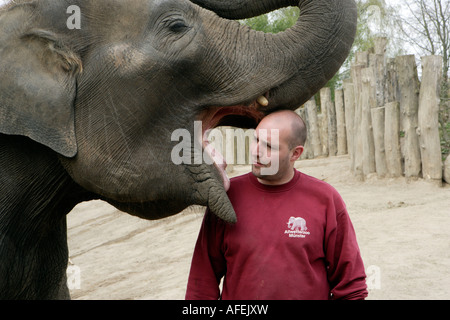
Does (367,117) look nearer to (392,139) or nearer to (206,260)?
(392,139)

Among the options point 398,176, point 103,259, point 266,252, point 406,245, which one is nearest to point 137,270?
point 103,259

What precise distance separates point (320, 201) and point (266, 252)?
29 cm

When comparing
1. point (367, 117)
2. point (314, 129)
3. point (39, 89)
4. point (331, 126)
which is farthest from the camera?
point (314, 129)

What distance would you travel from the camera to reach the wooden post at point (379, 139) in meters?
9.48

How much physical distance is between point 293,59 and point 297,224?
0.61 metres

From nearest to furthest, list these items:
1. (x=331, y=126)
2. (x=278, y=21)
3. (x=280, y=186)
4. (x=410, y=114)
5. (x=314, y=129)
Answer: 1. (x=280, y=186)
2. (x=410, y=114)
3. (x=331, y=126)
4. (x=314, y=129)
5. (x=278, y=21)

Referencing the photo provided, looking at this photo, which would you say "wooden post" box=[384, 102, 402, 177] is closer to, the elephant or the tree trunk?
the tree trunk

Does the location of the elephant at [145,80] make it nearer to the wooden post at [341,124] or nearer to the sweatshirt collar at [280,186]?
the sweatshirt collar at [280,186]

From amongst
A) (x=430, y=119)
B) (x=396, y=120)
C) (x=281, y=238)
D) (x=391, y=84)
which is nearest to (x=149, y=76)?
(x=281, y=238)

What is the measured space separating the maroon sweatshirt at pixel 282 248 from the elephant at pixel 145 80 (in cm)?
16

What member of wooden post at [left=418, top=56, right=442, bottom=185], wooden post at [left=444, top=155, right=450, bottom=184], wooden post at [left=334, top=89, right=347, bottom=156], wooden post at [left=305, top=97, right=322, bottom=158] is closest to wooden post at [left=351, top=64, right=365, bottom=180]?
wooden post at [left=418, top=56, right=442, bottom=185]

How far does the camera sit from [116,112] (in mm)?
2170

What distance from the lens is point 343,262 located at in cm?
225

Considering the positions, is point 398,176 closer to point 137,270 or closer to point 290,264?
point 137,270
